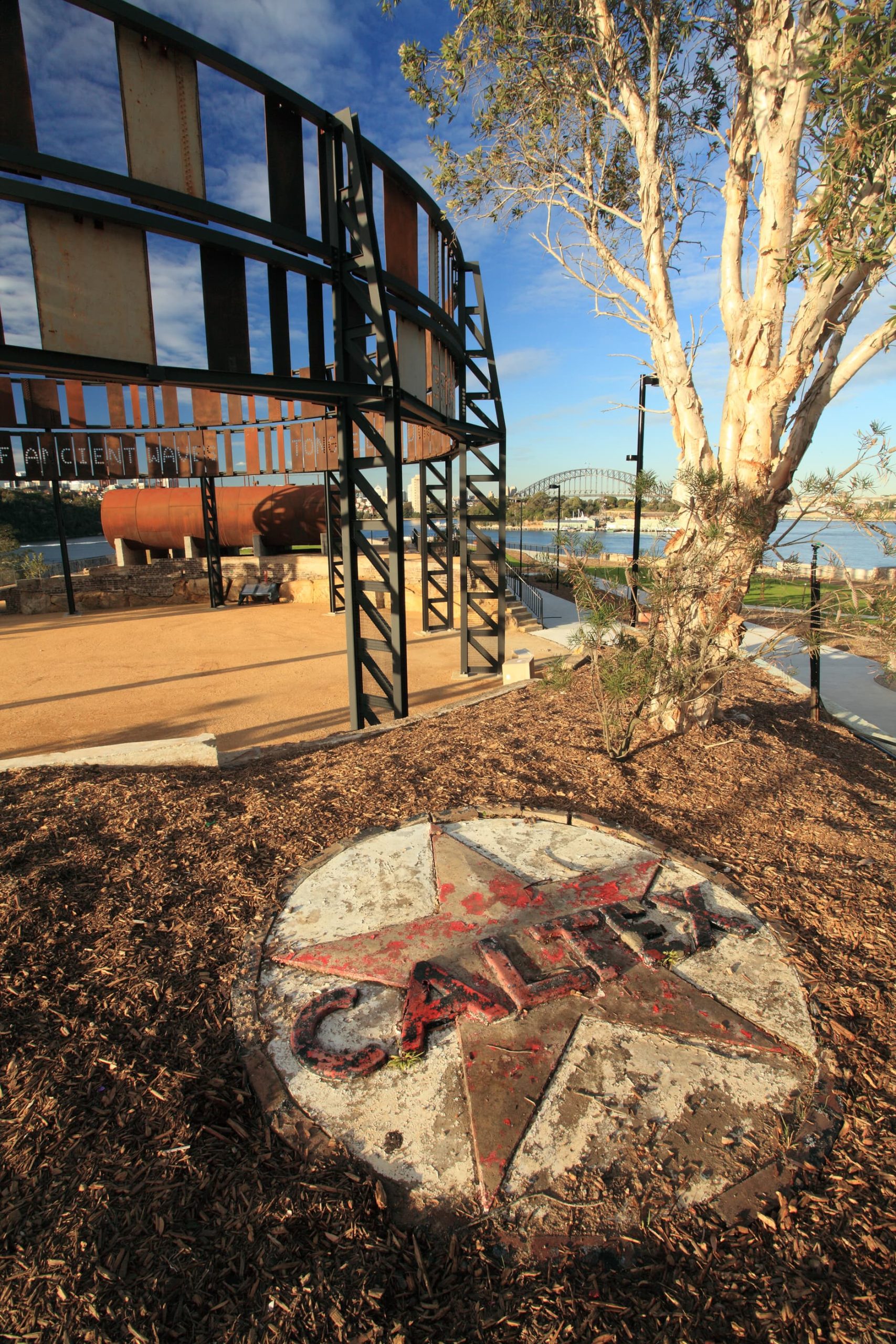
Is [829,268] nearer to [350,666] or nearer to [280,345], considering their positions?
[280,345]

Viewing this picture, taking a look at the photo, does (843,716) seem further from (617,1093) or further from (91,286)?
Result: (91,286)

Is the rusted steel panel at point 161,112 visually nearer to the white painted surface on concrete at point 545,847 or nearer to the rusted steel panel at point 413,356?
the rusted steel panel at point 413,356

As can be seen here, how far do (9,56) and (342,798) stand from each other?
19.3 ft

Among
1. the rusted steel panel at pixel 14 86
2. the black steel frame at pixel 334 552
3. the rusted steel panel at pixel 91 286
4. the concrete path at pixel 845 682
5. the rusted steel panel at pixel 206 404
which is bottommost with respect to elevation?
the concrete path at pixel 845 682

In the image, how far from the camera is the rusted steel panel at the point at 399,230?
278 inches

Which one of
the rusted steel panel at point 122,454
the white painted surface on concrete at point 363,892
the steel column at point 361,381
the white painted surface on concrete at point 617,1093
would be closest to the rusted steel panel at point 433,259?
the steel column at point 361,381

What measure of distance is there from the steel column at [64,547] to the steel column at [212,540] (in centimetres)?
364

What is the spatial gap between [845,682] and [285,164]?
34.1ft

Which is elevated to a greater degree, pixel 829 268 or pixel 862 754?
pixel 829 268

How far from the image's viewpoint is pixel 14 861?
11.8ft

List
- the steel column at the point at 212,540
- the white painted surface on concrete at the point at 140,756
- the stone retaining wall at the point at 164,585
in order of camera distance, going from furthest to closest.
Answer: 1. the stone retaining wall at the point at 164,585
2. the steel column at the point at 212,540
3. the white painted surface on concrete at the point at 140,756

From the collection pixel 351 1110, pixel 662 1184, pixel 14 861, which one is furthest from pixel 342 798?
pixel 662 1184

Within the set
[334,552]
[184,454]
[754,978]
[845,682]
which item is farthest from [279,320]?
[184,454]

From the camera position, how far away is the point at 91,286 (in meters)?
5.13
